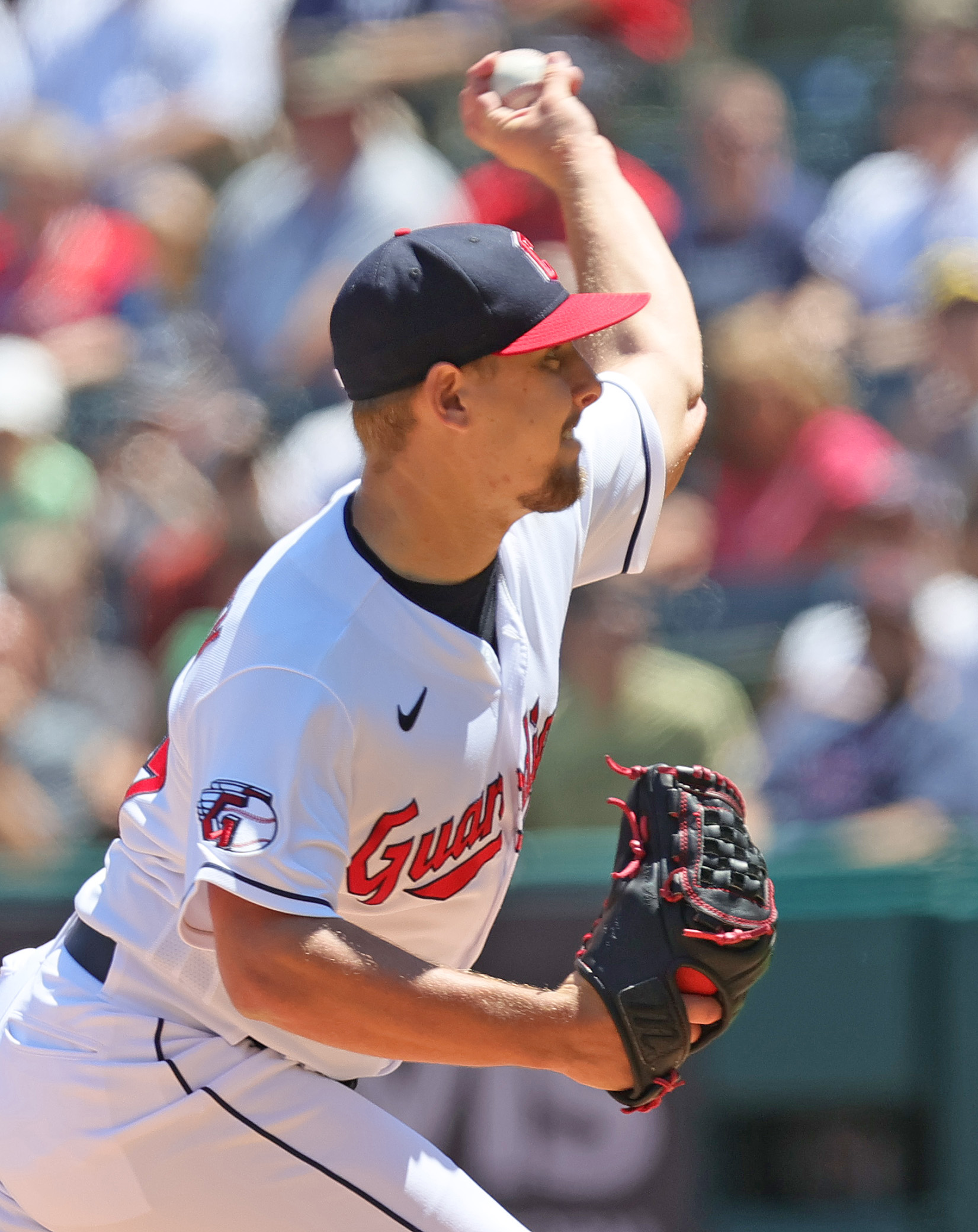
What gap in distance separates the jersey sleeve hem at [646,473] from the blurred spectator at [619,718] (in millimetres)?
2032

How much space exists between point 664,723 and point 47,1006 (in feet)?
8.66

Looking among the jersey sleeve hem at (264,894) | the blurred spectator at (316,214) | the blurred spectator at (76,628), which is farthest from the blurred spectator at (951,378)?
the jersey sleeve hem at (264,894)

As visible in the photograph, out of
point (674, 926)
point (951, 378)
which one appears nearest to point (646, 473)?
point (674, 926)

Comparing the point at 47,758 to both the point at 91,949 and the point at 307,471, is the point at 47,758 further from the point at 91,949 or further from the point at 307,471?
the point at 91,949

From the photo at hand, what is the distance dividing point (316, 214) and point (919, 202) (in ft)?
7.43

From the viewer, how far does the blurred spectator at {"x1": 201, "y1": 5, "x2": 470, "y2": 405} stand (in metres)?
6.40

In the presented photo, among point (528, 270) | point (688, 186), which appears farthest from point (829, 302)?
point (528, 270)

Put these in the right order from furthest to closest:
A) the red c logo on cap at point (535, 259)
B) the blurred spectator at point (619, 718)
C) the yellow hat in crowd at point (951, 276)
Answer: the yellow hat in crowd at point (951, 276) → the blurred spectator at point (619, 718) → the red c logo on cap at point (535, 259)

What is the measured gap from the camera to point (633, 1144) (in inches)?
170

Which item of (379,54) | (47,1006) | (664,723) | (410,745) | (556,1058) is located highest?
(410,745)

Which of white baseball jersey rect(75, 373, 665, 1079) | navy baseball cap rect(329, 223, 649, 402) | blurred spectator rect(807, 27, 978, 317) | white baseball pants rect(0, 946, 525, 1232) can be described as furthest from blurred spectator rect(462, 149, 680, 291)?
white baseball pants rect(0, 946, 525, 1232)

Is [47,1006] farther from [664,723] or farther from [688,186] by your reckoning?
[688,186]

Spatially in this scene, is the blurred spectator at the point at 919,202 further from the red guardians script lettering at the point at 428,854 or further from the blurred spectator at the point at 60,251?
the red guardians script lettering at the point at 428,854

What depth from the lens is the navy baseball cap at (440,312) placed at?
2.20 metres
